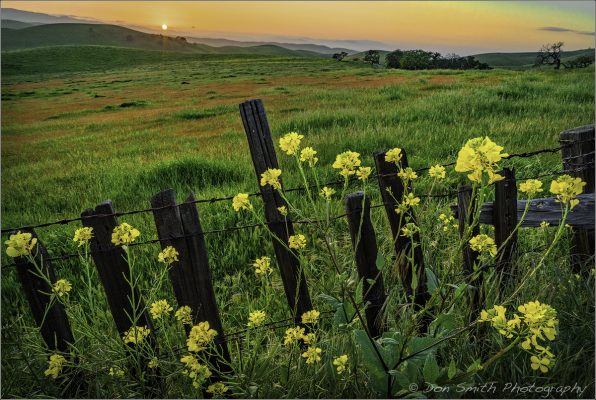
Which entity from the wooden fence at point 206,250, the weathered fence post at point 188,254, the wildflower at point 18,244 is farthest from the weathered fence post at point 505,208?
the wildflower at point 18,244

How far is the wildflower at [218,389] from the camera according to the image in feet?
8.50

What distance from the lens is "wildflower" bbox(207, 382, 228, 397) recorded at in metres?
2.59

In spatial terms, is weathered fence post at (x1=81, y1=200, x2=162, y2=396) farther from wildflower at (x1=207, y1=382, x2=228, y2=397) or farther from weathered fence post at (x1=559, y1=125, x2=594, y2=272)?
weathered fence post at (x1=559, y1=125, x2=594, y2=272)

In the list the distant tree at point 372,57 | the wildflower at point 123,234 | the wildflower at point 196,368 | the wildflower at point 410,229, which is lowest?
the wildflower at point 196,368

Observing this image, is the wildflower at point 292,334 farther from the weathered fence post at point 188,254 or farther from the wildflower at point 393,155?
the wildflower at point 393,155

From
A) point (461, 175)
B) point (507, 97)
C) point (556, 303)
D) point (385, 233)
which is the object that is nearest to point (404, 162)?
point (556, 303)

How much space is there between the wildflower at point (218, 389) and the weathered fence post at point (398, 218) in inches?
49.4

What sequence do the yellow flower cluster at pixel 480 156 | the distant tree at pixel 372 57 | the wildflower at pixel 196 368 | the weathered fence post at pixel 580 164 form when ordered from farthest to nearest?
1. the distant tree at pixel 372 57
2. the weathered fence post at pixel 580 164
3. the wildflower at pixel 196 368
4. the yellow flower cluster at pixel 480 156

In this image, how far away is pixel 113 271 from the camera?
2830mm

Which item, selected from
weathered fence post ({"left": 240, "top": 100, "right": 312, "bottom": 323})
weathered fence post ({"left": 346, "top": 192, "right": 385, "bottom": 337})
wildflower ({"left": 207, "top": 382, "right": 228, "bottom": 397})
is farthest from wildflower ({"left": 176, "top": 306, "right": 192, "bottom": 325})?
weathered fence post ({"left": 346, "top": 192, "right": 385, "bottom": 337})

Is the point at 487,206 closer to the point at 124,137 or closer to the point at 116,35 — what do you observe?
the point at 124,137

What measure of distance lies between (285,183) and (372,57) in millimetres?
36512

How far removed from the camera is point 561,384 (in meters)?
2.62

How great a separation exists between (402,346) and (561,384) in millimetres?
1046
